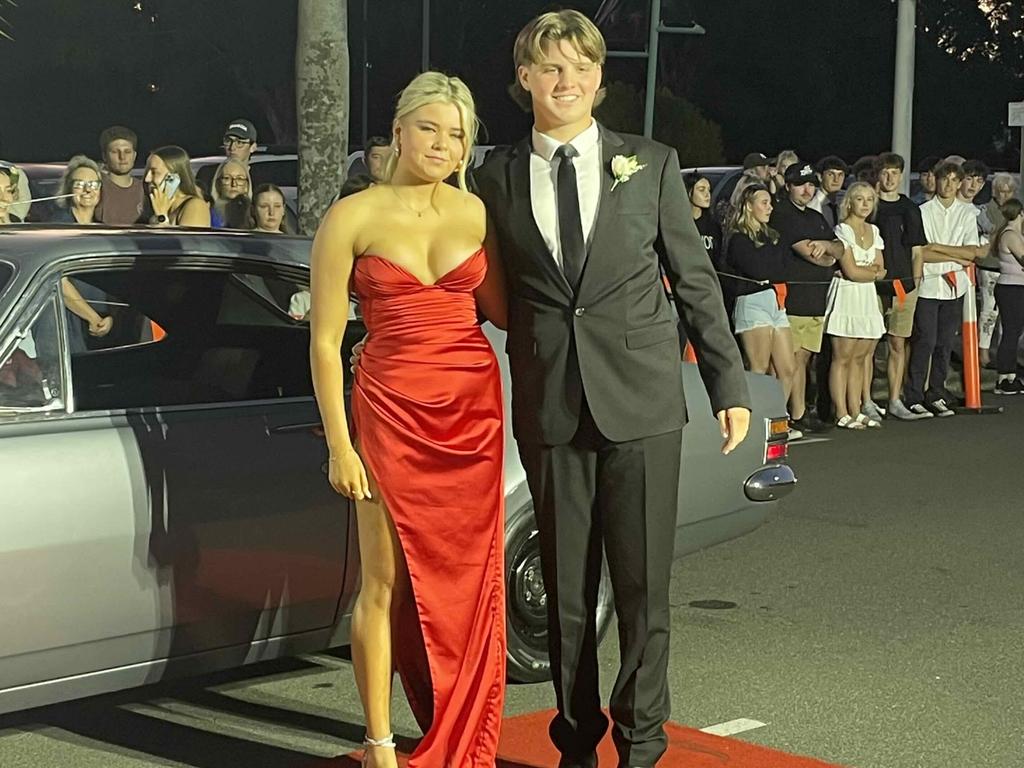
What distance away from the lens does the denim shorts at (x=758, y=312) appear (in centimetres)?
1243

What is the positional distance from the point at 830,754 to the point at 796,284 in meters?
7.47

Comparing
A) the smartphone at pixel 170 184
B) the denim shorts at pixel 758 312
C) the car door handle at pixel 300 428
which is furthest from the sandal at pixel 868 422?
the car door handle at pixel 300 428

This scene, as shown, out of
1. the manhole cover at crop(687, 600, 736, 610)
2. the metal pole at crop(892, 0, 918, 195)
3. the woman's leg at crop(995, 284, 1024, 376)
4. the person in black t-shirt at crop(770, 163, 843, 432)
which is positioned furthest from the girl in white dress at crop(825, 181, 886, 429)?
the metal pole at crop(892, 0, 918, 195)

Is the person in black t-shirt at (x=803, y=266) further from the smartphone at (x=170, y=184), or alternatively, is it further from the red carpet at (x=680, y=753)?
the red carpet at (x=680, y=753)

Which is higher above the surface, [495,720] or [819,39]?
[819,39]

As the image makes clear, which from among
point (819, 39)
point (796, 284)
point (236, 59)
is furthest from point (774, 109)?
point (796, 284)

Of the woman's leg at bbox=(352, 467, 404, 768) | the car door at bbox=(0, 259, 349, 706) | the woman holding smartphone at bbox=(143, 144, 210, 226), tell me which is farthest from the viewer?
the woman holding smartphone at bbox=(143, 144, 210, 226)

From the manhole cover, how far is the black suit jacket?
2606 millimetres

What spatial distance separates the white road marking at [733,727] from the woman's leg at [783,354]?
6.86 metres

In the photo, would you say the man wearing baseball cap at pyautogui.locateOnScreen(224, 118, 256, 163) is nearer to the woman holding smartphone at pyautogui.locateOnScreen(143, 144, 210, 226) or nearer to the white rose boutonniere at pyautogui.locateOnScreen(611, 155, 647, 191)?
the woman holding smartphone at pyautogui.locateOnScreen(143, 144, 210, 226)

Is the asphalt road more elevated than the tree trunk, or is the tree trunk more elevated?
the tree trunk

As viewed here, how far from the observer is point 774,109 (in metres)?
51.6

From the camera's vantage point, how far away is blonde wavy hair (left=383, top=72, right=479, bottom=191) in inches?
189

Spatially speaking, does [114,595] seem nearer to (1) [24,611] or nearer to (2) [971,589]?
(1) [24,611]
